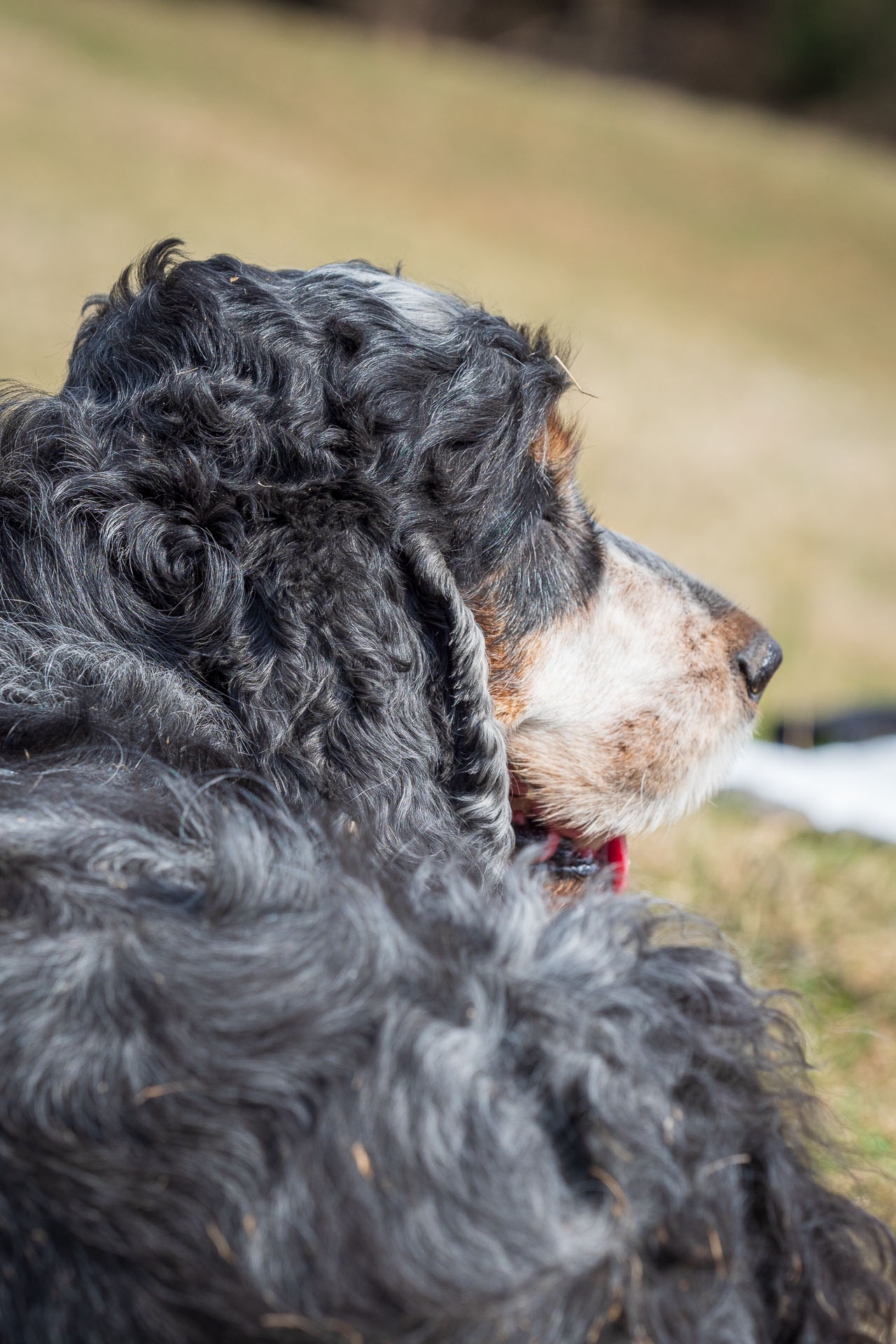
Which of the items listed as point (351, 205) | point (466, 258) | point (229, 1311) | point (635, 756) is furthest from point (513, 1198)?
point (351, 205)

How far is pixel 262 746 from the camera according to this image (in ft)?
7.04

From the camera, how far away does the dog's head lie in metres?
2.18

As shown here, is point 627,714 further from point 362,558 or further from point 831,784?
point 831,784

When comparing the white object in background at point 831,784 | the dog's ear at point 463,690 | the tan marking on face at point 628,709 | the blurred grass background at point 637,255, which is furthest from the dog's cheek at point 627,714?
the white object in background at point 831,784

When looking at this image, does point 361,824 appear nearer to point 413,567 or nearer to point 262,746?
point 262,746

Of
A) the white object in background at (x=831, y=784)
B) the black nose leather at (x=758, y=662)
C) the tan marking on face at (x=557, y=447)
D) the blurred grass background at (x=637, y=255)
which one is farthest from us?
the white object in background at (x=831, y=784)

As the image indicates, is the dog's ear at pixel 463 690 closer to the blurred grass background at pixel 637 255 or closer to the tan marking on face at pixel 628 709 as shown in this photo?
the tan marking on face at pixel 628 709

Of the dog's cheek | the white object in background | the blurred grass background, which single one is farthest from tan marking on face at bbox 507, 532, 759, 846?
the white object in background

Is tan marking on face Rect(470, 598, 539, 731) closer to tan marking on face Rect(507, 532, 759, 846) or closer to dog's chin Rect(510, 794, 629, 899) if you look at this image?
tan marking on face Rect(507, 532, 759, 846)

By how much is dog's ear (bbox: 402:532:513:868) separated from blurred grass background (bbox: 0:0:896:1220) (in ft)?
2.58

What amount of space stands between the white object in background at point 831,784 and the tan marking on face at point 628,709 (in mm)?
1813

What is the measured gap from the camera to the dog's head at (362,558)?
2176 millimetres

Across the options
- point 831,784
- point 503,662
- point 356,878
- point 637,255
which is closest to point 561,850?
point 503,662

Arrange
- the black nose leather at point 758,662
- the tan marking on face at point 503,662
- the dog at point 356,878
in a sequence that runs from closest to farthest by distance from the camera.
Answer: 1. the dog at point 356,878
2. the tan marking on face at point 503,662
3. the black nose leather at point 758,662
